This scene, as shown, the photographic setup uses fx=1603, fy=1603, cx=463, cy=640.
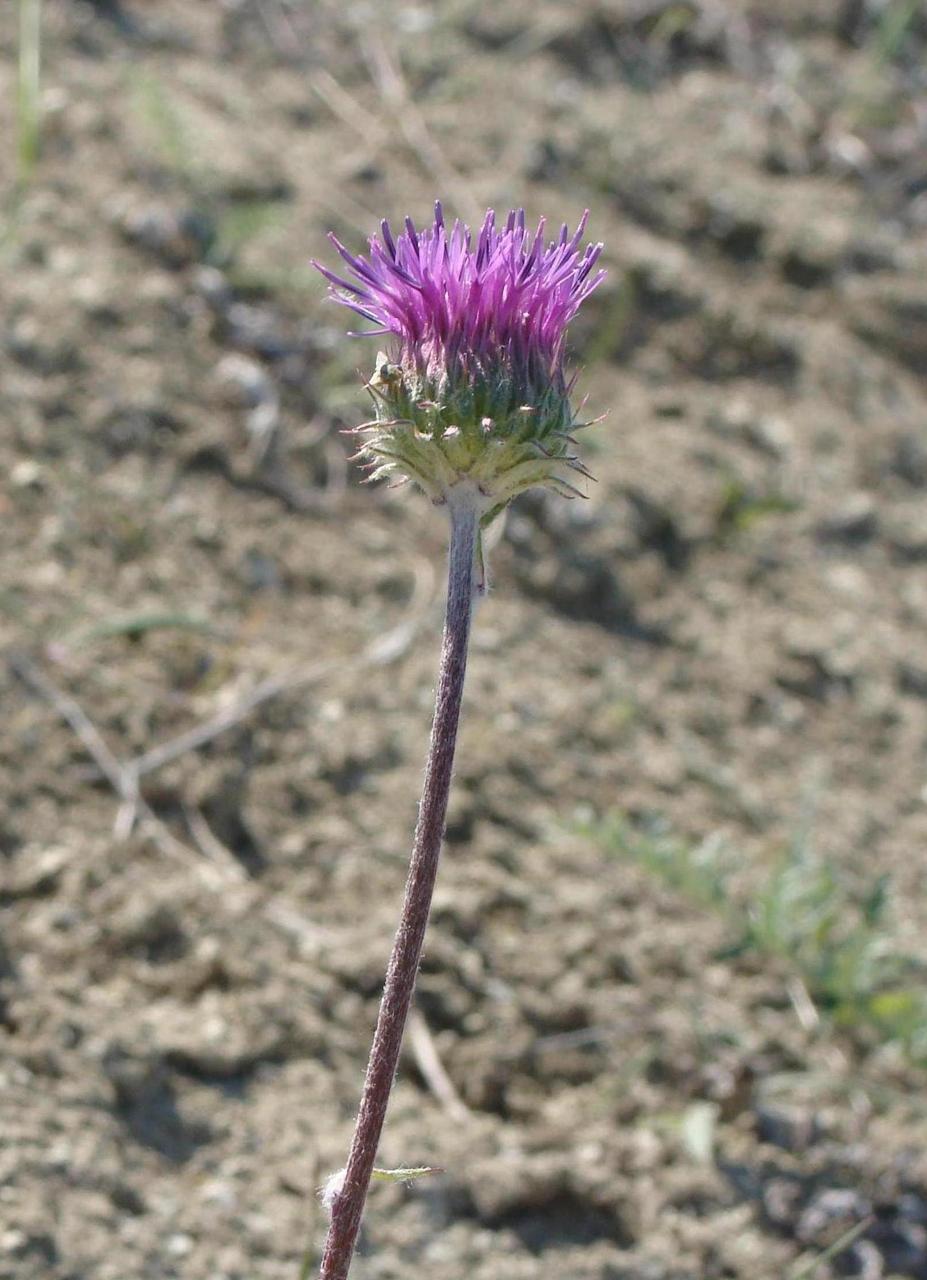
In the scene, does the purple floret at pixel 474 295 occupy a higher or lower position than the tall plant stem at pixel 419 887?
higher

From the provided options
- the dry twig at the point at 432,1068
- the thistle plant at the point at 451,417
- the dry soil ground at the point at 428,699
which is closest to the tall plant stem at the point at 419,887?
the thistle plant at the point at 451,417

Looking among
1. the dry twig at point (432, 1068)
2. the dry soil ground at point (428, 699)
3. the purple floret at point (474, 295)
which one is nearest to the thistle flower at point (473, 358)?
the purple floret at point (474, 295)

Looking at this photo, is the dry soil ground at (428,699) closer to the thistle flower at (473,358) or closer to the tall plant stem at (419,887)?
the tall plant stem at (419,887)

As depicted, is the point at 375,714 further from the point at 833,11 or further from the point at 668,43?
the point at 833,11

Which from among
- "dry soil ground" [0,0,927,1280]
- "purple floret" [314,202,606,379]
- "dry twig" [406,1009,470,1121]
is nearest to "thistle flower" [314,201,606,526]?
"purple floret" [314,202,606,379]

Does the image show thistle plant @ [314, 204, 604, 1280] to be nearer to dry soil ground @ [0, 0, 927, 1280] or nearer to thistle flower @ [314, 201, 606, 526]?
thistle flower @ [314, 201, 606, 526]

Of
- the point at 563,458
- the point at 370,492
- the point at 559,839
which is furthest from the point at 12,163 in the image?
the point at 563,458

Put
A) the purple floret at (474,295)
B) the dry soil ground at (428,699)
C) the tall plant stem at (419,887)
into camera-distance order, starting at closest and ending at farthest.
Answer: the tall plant stem at (419,887), the purple floret at (474,295), the dry soil ground at (428,699)

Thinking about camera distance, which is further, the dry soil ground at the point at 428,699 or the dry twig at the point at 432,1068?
the dry twig at the point at 432,1068

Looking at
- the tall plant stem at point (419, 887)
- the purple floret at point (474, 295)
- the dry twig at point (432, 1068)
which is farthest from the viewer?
the dry twig at point (432, 1068)
